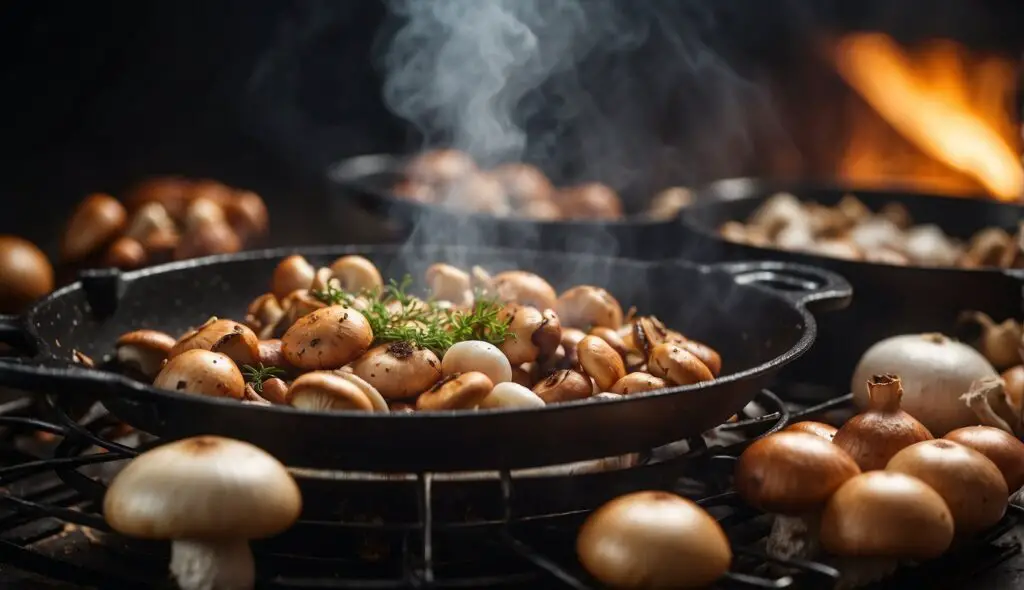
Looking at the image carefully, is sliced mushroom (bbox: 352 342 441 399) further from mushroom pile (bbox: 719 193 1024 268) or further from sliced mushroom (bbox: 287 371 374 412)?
mushroom pile (bbox: 719 193 1024 268)

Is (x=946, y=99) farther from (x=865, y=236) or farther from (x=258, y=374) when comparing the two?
(x=258, y=374)

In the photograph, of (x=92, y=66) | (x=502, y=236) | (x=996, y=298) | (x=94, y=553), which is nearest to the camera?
(x=94, y=553)

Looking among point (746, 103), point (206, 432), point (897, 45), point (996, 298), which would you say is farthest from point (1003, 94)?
point (206, 432)

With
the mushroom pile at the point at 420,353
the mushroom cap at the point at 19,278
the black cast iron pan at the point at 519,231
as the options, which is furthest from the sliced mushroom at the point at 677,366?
the mushroom cap at the point at 19,278

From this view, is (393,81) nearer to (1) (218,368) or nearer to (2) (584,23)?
(2) (584,23)

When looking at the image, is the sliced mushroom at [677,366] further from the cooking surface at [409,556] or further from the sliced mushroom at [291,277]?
the sliced mushroom at [291,277]

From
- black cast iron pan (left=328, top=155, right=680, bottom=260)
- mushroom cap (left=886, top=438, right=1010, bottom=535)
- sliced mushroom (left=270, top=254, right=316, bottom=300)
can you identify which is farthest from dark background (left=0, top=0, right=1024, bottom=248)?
mushroom cap (left=886, top=438, right=1010, bottom=535)
